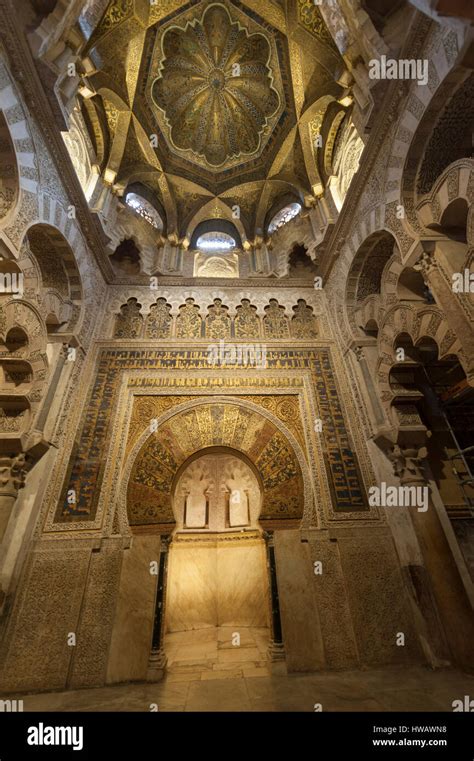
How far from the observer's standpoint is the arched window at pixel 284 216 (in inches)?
309

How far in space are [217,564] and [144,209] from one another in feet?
28.5

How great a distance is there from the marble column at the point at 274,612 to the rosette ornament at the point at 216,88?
8559 millimetres

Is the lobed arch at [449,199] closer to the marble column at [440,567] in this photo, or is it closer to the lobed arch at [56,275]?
the marble column at [440,567]

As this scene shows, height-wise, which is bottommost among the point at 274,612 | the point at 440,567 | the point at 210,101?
the point at 274,612

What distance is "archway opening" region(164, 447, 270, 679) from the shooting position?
6.48m

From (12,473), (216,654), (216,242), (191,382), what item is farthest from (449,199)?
(216,654)

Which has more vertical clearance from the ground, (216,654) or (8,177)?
(8,177)

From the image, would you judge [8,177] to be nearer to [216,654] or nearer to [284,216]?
[284,216]

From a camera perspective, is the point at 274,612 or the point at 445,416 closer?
the point at 274,612

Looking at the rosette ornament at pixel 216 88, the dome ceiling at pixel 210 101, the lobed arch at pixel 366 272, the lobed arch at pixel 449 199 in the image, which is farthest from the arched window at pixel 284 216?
the lobed arch at pixel 449 199

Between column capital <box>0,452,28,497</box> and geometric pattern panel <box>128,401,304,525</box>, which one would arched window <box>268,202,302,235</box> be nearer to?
geometric pattern panel <box>128,401,304,525</box>

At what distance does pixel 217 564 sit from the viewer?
7.57 metres

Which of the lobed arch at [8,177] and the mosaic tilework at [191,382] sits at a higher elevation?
the lobed arch at [8,177]

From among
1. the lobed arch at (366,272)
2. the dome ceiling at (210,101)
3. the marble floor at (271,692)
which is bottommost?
the marble floor at (271,692)
